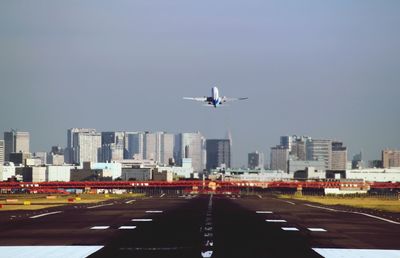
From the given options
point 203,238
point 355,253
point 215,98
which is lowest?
point 355,253

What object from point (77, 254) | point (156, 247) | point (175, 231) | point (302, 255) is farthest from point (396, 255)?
point (175, 231)

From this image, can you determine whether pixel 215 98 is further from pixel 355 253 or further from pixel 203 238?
pixel 355 253

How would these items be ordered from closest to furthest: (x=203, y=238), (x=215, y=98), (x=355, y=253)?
(x=355, y=253), (x=203, y=238), (x=215, y=98)

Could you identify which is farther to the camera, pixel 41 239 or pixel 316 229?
pixel 316 229

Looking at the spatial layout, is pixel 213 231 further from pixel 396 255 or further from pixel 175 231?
pixel 396 255

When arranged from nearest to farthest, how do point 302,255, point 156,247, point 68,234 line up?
point 302,255
point 156,247
point 68,234

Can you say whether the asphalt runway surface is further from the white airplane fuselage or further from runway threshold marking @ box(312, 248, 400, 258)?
the white airplane fuselage

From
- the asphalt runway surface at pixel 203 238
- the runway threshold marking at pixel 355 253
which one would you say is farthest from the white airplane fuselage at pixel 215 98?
the runway threshold marking at pixel 355 253

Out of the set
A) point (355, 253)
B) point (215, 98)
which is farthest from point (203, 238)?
point (215, 98)

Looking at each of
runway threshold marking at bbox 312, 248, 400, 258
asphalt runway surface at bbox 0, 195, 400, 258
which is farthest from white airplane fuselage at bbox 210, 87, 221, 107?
runway threshold marking at bbox 312, 248, 400, 258

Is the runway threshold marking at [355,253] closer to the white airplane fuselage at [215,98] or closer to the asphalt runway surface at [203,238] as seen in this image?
the asphalt runway surface at [203,238]

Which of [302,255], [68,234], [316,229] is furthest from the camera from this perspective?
[316,229]
